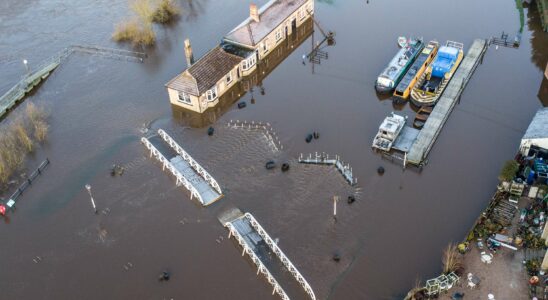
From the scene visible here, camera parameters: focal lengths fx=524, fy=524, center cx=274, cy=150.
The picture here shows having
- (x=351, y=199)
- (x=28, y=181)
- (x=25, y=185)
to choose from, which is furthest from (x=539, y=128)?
(x=25, y=185)

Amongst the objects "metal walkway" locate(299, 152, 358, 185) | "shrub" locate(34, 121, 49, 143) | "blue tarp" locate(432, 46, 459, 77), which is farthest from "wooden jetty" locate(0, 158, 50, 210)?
"blue tarp" locate(432, 46, 459, 77)

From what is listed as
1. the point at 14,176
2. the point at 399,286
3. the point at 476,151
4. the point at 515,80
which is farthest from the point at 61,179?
the point at 515,80

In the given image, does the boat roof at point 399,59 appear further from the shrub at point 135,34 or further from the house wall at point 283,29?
the shrub at point 135,34

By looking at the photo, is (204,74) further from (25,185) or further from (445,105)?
(445,105)

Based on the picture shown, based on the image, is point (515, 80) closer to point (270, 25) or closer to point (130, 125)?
point (270, 25)

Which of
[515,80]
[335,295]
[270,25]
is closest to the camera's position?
[335,295]

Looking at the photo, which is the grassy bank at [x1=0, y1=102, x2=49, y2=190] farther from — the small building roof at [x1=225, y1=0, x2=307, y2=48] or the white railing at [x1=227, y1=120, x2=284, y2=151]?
the small building roof at [x1=225, y1=0, x2=307, y2=48]
